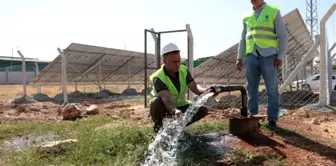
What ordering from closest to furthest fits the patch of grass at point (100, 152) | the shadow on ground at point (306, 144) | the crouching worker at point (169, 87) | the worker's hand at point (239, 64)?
the patch of grass at point (100, 152) → the shadow on ground at point (306, 144) → the crouching worker at point (169, 87) → the worker's hand at point (239, 64)

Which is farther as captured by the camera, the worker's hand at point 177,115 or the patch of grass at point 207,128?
the patch of grass at point 207,128

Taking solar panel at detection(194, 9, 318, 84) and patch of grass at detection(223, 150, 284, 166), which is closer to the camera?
patch of grass at detection(223, 150, 284, 166)

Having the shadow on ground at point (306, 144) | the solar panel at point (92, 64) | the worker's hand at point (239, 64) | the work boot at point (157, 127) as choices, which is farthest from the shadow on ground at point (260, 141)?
the solar panel at point (92, 64)

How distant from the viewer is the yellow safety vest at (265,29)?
4.91m

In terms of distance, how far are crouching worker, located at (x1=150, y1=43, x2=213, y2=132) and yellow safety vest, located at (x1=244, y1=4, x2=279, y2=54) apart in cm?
107

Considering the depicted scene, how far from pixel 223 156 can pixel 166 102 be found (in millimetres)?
851

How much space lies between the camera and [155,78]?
14.2ft

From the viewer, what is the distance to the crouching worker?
13.8 ft

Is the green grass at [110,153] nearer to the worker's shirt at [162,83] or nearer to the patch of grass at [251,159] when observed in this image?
the patch of grass at [251,159]

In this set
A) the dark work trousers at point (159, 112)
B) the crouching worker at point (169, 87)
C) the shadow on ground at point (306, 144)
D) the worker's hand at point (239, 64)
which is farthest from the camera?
the worker's hand at point (239, 64)

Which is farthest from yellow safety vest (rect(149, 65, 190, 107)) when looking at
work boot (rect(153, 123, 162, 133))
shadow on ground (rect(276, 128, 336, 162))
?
shadow on ground (rect(276, 128, 336, 162))

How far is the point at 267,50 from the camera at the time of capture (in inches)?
192

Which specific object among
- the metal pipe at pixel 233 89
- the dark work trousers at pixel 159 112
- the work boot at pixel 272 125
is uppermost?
the metal pipe at pixel 233 89

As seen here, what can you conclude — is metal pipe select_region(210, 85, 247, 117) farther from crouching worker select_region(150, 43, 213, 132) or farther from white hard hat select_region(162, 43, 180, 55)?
white hard hat select_region(162, 43, 180, 55)
